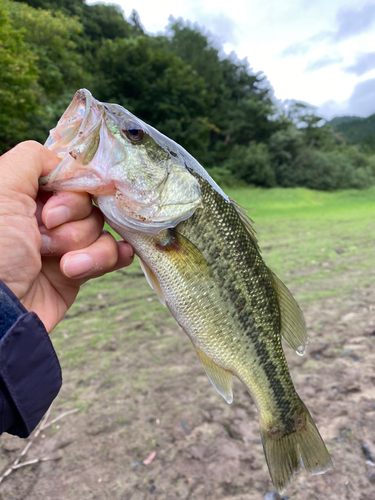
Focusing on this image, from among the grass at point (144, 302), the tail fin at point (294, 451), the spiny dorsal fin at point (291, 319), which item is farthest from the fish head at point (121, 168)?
the grass at point (144, 302)

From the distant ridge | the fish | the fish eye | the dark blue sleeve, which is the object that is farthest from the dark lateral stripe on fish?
the distant ridge

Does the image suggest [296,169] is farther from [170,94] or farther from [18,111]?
[18,111]

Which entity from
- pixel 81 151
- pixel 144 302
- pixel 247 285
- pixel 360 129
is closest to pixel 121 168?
pixel 81 151

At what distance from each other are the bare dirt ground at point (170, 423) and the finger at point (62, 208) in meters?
1.83

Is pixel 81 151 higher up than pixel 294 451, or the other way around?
pixel 81 151

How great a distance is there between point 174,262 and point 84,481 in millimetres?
1733

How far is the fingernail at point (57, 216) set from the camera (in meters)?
1.39

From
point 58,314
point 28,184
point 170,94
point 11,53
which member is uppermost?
point 170,94

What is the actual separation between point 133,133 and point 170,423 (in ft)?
7.40

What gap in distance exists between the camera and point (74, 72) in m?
18.6

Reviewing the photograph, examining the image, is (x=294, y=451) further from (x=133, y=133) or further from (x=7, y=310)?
(x=133, y=133)

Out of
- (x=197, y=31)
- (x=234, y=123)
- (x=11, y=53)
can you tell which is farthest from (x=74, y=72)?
(x=197, y=31)

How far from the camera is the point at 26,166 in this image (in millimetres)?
1343

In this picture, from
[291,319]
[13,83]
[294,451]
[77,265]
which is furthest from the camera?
[13,83]
